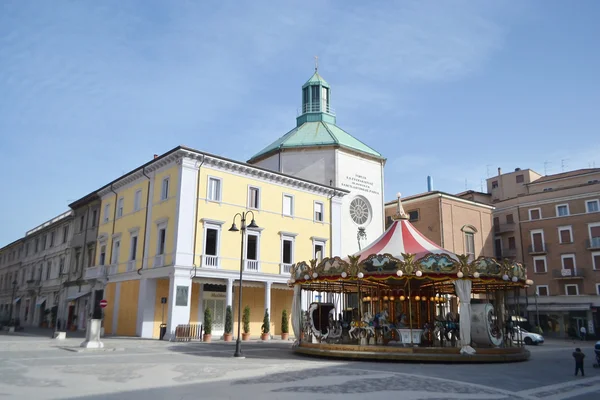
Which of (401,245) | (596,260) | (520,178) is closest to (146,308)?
(401,245)

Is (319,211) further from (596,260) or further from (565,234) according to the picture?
(596,260)

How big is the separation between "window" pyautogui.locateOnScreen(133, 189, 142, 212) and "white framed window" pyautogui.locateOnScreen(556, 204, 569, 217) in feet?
124

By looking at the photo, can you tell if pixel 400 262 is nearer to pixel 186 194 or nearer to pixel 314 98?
pixel 186 194

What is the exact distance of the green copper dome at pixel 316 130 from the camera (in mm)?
41806

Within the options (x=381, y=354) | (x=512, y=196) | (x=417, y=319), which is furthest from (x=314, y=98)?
(x=381, y=354)

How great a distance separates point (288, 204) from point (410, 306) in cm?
1717

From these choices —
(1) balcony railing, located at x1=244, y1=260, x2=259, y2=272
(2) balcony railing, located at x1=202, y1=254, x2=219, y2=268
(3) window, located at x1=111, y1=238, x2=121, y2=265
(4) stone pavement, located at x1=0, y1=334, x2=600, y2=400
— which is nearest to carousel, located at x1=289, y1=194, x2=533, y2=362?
(4) stone pavement, located at x1=0, y1=334, x2=600, y2=400

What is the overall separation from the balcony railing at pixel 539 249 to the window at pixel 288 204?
1046 inches

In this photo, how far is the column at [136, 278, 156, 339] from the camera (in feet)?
98.1

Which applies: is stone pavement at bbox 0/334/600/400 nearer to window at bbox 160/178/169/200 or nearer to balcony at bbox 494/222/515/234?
window at bbox 160/178/169/200

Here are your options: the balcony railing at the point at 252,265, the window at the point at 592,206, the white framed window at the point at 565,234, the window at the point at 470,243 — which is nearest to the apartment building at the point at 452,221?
the window at the point at 470,243

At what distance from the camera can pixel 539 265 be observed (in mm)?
47219

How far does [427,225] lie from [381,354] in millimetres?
29100

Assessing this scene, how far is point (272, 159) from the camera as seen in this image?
139ft
